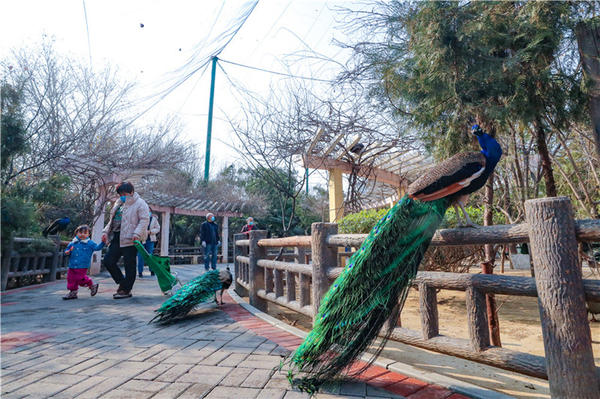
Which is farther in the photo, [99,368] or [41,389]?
[99,368]

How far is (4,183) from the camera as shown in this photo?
246 inches

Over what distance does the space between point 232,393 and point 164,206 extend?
40.0 feet

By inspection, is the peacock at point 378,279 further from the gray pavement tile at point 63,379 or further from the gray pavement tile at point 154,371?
the gray pavement tile at point 63,379

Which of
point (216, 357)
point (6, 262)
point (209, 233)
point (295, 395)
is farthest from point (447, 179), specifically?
point (209, 233)

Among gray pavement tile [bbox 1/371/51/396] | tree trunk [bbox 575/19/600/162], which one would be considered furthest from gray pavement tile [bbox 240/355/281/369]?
tree trunk [bbox 575/19/600/162]

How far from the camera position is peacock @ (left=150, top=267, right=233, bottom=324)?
3471 mm

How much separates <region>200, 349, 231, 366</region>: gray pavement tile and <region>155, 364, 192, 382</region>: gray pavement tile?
0.12m

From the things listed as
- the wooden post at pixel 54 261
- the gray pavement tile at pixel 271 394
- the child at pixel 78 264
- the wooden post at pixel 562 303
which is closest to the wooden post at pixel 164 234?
the wooden post at pixel 54 261

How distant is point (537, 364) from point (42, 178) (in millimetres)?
9682

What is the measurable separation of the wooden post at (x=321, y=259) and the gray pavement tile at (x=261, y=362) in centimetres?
66

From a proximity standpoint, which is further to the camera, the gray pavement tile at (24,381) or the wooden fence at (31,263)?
the wooden fence at (31,263)

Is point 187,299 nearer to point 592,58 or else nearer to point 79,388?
point 79,388

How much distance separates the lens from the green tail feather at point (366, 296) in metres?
1.82

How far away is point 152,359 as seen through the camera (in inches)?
94.3
